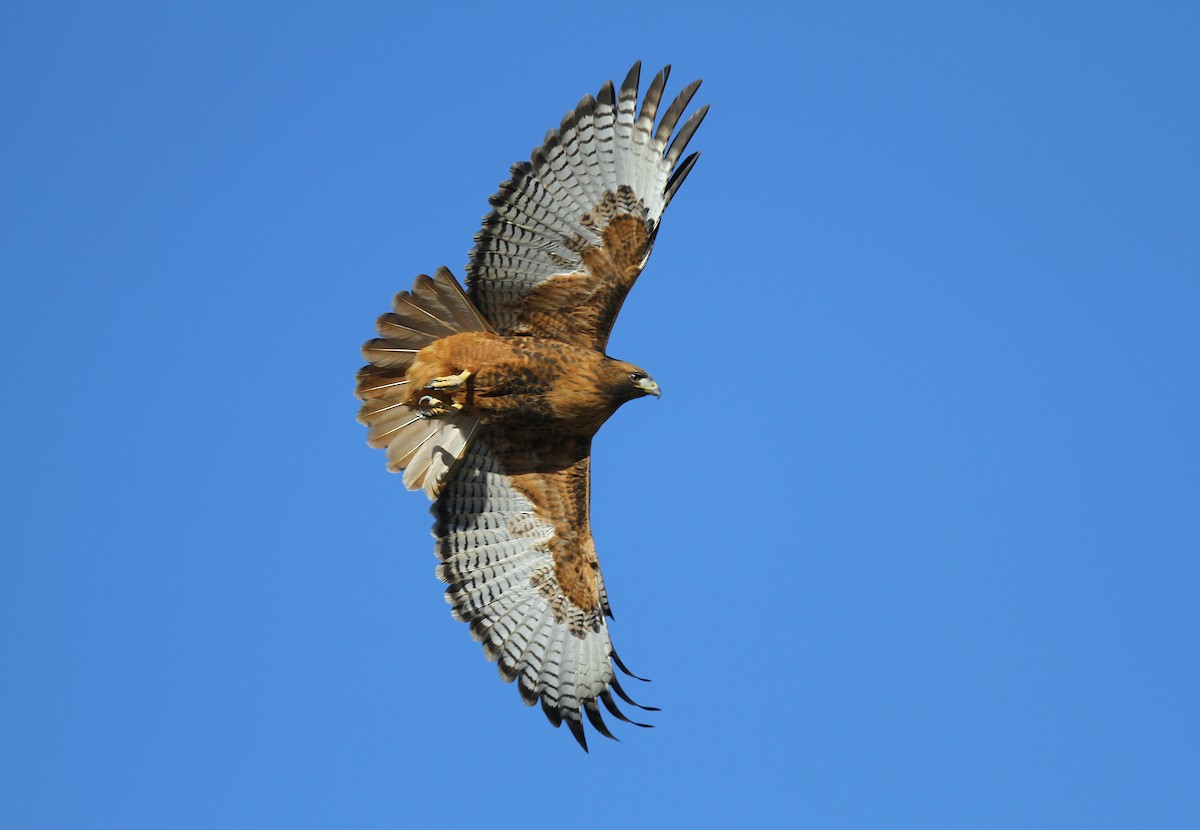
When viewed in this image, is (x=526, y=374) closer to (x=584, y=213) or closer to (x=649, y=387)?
(x=649, y=387)

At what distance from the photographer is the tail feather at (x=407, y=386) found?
33.4ft

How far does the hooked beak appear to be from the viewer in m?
10.2

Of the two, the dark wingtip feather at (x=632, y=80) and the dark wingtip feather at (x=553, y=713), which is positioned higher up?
the dark wingtip feather at (x=632, y=80)

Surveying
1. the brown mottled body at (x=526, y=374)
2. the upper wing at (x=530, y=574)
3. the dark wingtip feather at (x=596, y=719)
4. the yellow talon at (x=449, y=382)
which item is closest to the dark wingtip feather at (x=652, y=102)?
the brown mottled body at (x=526, y=374)

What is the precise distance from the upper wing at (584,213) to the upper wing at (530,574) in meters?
1.43

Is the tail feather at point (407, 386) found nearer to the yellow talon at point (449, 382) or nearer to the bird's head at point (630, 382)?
the yellow talon at point (449, 382)

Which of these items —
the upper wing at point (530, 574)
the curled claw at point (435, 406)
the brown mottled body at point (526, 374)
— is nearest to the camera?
the brown mottled body at point (526, 374)

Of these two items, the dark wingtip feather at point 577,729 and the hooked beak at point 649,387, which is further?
the dark wingtip feather at point 577,729

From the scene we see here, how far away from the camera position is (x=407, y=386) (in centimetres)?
1051

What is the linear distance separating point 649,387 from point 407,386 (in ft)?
5.79

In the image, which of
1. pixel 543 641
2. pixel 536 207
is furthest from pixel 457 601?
pixel 536 207

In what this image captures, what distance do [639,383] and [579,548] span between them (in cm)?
172

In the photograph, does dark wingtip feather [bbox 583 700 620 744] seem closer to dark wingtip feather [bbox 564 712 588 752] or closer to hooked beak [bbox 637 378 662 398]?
dark wingtip feather [bbox 564 712 588 752]

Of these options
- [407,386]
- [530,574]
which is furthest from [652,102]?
[530,574]
